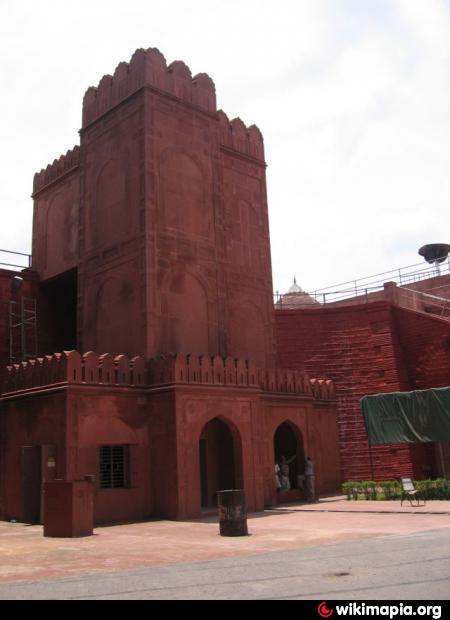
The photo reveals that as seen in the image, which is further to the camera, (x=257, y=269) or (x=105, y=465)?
(x=257, y=269)

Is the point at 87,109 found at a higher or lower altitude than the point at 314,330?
higher

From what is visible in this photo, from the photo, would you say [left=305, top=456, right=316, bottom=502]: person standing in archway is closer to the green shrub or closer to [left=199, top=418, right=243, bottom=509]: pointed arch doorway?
the green shrub

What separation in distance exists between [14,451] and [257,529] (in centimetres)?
941

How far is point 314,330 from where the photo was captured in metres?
34.5

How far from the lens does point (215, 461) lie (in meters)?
23.1

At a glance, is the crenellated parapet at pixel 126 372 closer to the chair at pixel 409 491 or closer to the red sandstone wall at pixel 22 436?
the red sandstone wall at pixel 22 436

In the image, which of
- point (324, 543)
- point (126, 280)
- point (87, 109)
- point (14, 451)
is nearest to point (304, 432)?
point (126, 280)

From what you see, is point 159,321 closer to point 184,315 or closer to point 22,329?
point 184,315

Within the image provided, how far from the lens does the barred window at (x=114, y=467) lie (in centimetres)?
1988
